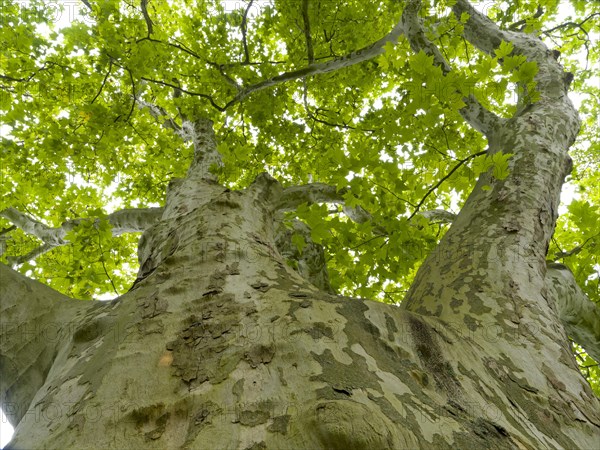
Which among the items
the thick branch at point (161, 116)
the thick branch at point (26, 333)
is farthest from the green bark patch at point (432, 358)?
the thick branch at point (161, 116)

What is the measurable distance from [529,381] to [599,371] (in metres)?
5.66

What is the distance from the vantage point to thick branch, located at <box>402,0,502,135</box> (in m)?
2.75

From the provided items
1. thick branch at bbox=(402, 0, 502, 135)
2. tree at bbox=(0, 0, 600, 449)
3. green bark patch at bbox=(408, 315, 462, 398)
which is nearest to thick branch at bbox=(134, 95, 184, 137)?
tree at bbox=(0, 0, 600, 449)

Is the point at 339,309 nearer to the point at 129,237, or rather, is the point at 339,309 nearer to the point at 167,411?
the point at 167,411

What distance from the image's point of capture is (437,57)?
2977 millimetres

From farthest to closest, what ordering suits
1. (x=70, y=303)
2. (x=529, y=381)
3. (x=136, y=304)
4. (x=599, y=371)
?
(x=599, y=371) → (x=70, y=303) → (x=136, y=304) → (x=529, y=381)

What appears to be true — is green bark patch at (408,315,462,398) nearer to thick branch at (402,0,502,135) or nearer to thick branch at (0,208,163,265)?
thick branch at (402,0,502,135)

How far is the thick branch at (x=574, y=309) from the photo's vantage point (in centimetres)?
233

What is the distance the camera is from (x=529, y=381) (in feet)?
3.98

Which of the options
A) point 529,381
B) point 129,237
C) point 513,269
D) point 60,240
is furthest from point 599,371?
point 129,237

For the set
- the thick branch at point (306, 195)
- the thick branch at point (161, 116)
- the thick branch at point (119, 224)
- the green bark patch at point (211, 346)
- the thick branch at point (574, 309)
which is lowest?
the green bark patch at point (211, 346)

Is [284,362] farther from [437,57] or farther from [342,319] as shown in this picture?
[437,57]

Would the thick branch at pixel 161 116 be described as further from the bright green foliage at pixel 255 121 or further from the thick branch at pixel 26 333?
the thick branch at pixel 26 333

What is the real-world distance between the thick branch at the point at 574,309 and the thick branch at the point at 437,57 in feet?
3.45
